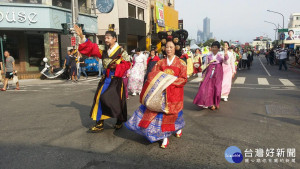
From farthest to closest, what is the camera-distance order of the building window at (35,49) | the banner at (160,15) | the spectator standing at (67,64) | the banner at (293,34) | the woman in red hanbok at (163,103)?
the banner at (293,34), the banner at (160,15), the building window at (35,49), the spectator standing at (67,64), the woman in red hanbok at (163,103)

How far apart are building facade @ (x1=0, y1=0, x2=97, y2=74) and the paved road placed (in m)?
11.0

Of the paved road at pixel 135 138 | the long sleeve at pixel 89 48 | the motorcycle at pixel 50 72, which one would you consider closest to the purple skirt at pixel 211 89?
the paved road at pixel 135 138

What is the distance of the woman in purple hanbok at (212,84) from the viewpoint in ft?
21.4

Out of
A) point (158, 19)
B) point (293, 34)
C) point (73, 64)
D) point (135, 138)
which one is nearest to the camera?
point (135, 138)

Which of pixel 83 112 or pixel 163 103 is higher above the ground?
pixel 163 103

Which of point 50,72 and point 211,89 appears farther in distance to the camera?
point 50,72

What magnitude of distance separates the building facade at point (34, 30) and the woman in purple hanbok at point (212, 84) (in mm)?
13358

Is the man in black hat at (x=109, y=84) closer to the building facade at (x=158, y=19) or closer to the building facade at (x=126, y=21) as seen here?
the building facade at (x=126, y=21)

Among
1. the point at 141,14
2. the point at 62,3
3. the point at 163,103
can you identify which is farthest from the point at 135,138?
the point at 141,14

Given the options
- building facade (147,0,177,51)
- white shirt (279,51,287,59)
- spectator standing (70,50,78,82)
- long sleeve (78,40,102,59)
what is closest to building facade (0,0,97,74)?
spectator standing (70,50,78,82)

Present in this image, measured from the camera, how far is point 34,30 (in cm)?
1755

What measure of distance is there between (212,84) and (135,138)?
300 centimetres

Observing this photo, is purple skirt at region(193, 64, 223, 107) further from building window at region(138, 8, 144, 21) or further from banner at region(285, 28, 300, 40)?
banner at region(285, 28, 300, 40)

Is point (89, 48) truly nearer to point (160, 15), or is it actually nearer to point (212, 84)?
point (212, 84)
